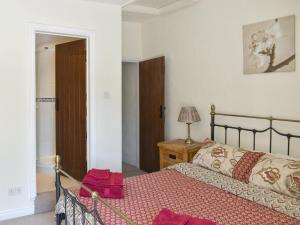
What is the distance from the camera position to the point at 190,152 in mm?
3799

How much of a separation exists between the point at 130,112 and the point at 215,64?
92.7 inches

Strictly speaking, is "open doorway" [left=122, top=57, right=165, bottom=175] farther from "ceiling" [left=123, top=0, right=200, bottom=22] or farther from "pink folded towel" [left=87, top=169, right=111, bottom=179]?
"pink folded towel" [left=87, top=169, right=111, bottom=179]

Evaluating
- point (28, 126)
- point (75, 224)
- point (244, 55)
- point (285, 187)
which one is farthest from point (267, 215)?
point (28, 126)

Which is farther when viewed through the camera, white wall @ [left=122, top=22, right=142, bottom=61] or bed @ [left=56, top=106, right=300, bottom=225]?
white wall @ [left=122, top=22, right=142, bottom=61]

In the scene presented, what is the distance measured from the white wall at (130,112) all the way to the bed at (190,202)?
8.99 feet

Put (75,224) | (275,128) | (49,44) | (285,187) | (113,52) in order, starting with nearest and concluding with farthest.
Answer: (75,224) < (285,187) < (275,128) < (113,52) < (49,44)

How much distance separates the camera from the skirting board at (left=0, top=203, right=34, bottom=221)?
11.3ft

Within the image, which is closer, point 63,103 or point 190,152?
point 190,152

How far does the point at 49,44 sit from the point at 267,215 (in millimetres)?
4482

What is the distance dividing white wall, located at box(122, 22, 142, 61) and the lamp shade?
1665 millimetres

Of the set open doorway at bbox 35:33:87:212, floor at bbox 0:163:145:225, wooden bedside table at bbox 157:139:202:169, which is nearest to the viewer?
floor at bbox 0:163:145:225

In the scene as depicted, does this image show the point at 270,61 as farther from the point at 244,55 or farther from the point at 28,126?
the point at 28,126

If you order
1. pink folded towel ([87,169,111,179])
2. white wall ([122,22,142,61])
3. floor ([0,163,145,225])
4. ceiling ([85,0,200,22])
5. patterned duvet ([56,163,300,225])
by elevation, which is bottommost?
floor ([0,163,145,225])

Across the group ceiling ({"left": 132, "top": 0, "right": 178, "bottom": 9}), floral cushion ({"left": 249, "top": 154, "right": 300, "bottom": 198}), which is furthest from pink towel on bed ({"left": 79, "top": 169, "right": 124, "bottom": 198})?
ceiling ({"left": 132, "top": 0, "right": 178, "bottom": 9})
